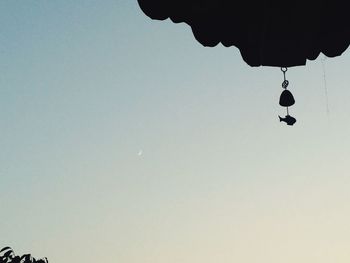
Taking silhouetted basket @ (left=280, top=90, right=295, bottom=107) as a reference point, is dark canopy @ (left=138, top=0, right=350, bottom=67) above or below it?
below

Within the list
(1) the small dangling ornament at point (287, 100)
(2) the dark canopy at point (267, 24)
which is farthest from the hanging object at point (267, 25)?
(1) the small dangling ornament at point (287, 100)

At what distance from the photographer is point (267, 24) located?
2.17m

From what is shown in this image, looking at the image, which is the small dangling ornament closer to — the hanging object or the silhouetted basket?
the silhouetted basket

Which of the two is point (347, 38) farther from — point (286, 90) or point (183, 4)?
point (286, 90)

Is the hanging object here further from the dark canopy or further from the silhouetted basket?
the silhouetted basket

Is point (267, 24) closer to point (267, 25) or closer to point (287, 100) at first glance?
point (267, 25)

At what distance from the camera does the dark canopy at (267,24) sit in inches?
80.8

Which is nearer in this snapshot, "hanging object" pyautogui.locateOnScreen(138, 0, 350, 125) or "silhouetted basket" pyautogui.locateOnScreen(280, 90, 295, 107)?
"hanging object" pyautogui.locateOnScreen(138, 0, 350, 125)

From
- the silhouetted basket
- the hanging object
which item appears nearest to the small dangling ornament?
the silhouetted basket

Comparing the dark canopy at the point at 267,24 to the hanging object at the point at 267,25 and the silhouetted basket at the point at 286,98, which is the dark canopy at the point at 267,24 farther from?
the silhouetted basket at the point at 286,98

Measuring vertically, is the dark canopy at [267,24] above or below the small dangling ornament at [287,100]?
below

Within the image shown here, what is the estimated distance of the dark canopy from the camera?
205 centimetres

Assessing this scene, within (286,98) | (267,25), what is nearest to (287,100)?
(286,98)

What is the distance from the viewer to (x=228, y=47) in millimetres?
2322
